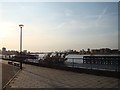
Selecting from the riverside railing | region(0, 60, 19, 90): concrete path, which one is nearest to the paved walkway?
region(0, 60, 19, 90): concrete path

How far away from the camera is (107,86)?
13.2 metres

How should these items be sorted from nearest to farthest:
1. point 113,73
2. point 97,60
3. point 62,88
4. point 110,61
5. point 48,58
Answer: point 62,88 < point 113,73 < point 110,61 < point 97,60 < point 48,58

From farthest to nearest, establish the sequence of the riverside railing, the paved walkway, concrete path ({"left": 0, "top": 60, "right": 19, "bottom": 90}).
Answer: the riverside railing, concrete path ({"left": 0, "top": 60, "right": 19, "bottom": 90}), the paved walkway

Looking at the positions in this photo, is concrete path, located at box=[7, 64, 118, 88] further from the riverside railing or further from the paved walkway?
the riverside railing

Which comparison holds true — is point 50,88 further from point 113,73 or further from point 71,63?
point 71,63

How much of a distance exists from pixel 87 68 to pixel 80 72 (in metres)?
0.91

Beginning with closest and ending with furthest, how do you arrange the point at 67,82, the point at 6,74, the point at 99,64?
1. the point at 67,82
2. the point at 99,64
3. the point at 6,74

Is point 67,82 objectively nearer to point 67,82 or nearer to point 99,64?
point 67,82

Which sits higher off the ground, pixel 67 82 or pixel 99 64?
pixel 99 64

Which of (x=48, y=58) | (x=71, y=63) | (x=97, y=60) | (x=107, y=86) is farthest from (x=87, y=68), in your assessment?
(x=48, y=58)

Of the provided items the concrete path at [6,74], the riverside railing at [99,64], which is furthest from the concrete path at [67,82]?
Result: the riverside railing at [99,64]

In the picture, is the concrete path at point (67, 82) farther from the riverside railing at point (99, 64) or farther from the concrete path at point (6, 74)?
the riverside railing at point (99, 64)

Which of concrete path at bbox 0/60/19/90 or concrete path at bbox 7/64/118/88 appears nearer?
concrete path at bbox 7/64/118/88

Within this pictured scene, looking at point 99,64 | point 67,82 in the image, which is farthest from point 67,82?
point 99,64
